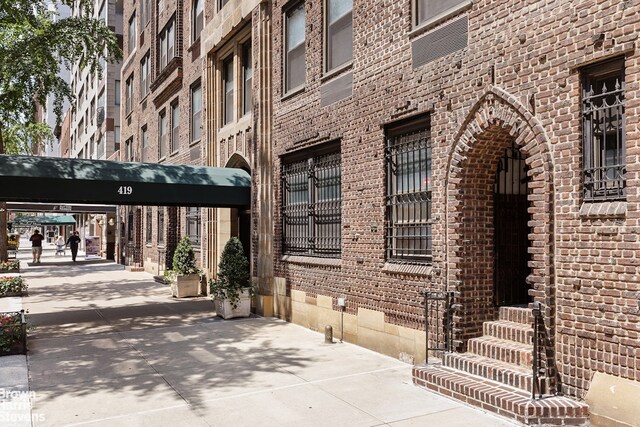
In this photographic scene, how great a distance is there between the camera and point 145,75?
2592 centimetres

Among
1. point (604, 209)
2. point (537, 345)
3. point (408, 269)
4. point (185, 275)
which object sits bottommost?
point (185, 275)

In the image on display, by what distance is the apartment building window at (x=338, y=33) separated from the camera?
1025cm

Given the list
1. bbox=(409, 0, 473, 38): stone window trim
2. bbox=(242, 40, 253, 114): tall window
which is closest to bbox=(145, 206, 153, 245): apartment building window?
bbox=(242, 40, 253, 114): tall window

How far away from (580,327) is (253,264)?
893cm

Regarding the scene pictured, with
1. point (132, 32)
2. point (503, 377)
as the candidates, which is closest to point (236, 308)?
point (503, 377)

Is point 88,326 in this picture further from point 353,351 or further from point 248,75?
point 248,75

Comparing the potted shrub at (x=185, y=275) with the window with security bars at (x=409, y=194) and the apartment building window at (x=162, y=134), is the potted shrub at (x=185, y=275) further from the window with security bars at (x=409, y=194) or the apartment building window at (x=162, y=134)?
the window with security bars at (x=409, y=194)

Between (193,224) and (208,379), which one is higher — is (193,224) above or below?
above

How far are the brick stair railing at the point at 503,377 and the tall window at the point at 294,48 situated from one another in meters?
7.09

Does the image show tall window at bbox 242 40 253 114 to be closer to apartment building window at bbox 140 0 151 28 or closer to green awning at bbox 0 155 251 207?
green awning at bbox 0 155 251 207

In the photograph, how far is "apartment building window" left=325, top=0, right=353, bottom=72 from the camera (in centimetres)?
1025

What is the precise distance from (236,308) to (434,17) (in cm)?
780

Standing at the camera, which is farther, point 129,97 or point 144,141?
point 129,97

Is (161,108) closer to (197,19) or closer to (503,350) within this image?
(197,19)
